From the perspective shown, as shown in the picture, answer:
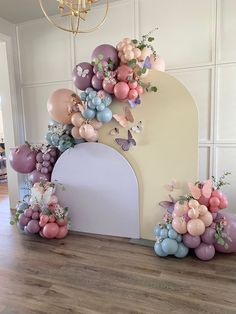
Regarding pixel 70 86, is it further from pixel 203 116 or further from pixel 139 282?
pixel 139 282

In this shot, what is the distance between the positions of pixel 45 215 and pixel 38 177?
0.50m

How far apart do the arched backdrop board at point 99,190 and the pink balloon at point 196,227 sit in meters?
0.64

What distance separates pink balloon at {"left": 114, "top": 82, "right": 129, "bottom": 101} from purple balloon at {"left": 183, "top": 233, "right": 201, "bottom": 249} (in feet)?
4.82

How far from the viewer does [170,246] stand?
227 cm

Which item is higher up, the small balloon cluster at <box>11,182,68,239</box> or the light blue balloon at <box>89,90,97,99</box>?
the light blue balloon at <box>89,90,97,99</box>

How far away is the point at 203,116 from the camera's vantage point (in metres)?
3.03

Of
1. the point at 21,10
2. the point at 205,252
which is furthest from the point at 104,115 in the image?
the point at 21,10

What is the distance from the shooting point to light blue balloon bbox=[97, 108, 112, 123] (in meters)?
2.53

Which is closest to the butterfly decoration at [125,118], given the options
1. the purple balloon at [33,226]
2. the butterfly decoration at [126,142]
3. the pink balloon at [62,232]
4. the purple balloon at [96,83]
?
the butterfly decoration at [126,142]

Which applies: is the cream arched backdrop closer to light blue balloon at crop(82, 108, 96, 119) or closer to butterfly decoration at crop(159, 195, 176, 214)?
butterfly decoration at crop(159, 195, 176, 214)

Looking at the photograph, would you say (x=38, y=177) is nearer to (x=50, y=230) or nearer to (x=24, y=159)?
(x=24, y=159)

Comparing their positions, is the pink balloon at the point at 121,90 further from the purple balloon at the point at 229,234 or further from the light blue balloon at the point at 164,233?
the purple balloon at the point at 229,234

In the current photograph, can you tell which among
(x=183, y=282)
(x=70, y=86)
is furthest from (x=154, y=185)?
(x=70, y=86)

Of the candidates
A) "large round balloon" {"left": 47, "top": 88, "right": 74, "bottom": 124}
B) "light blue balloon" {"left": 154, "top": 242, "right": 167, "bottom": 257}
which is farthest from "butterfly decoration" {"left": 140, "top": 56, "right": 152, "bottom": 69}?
"light blue balloon" {"left": 154, "top": 242, "right": 167, "bottom": 257}
